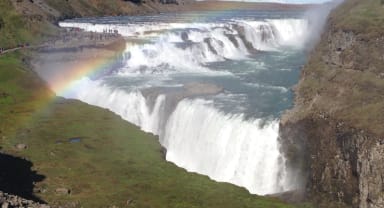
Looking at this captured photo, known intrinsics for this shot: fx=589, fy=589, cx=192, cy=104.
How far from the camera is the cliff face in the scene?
3416cm

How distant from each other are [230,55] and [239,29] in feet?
38.2

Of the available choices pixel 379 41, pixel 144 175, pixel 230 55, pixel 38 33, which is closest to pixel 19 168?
pixel 144 175

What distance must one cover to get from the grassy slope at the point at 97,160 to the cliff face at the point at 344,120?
179 inches

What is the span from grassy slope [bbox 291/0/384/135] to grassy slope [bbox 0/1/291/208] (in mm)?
8383

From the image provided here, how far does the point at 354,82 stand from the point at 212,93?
612 inches

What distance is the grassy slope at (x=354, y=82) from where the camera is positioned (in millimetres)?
37875

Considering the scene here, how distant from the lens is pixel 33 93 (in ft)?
206

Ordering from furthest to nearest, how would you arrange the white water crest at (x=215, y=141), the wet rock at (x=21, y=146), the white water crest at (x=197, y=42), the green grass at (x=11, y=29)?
the green grass at (x=11, y=29) < the white water crest at (x=197, y=42) < the wet rock at (x=21, y=146) < the white water crest at (x=215, y=141)

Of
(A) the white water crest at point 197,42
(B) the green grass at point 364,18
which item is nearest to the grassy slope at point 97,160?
(B) the green grass at point 364,18

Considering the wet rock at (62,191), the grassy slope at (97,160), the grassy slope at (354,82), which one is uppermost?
the grassy slope at (354,82)

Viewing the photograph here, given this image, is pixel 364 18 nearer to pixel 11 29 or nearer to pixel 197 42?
pixel 197 42

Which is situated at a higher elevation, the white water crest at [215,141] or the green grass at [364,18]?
the green grass at [364,18]

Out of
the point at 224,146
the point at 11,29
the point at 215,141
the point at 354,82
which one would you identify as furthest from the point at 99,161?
the point at 11,29

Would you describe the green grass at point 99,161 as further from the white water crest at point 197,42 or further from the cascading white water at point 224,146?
the white water crest at point 197,42
